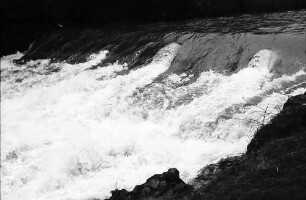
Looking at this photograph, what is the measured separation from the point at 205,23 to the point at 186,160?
8.62 m

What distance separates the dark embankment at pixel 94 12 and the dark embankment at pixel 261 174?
1102cm

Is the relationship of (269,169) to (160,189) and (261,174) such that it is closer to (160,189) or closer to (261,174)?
(261,174)

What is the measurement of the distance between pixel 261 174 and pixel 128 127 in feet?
15.7

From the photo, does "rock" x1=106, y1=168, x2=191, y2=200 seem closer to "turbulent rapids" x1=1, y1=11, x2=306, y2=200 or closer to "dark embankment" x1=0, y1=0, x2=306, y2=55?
"turbulent rapids" x1=1, y1=11, x2=306, y2=200

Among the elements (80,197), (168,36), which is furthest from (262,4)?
(80,197)

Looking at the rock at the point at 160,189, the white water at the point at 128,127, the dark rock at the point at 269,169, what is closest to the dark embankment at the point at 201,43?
the white water at the point at 128,127

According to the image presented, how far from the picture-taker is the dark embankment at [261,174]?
416 centimetres

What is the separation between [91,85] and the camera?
11.7 meters

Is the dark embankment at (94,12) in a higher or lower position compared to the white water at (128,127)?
higher

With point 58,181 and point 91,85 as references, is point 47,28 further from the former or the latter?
point 58,181

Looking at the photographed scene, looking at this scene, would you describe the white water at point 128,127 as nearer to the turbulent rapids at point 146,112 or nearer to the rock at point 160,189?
the turbulent rapids at point 146,112

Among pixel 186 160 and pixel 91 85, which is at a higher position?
pixel 91 85

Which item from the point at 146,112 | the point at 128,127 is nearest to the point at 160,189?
the point at 128,127

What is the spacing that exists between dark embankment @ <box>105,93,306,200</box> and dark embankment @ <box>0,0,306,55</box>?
1102 cm
